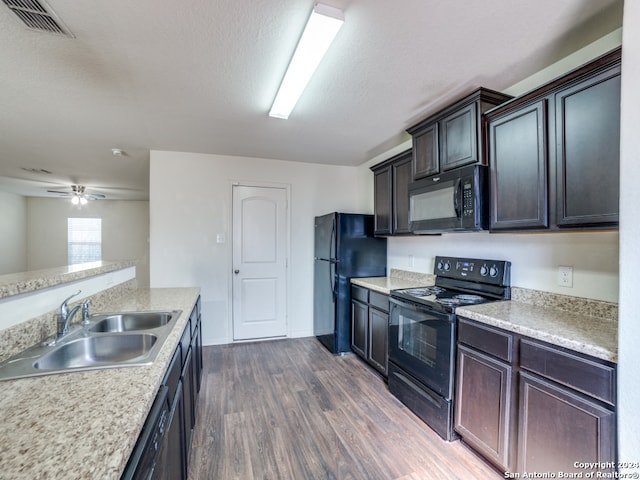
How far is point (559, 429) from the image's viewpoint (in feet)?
4.51

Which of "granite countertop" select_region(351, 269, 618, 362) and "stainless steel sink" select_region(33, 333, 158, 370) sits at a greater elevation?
"granite countertop" select_region(351, 269, 618, 362)

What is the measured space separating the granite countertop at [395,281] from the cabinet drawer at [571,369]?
124cm

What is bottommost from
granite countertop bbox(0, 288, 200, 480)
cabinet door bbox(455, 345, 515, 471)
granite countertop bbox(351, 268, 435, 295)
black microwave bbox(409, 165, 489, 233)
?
cabinet door bbox(455, 345, 515, 471)

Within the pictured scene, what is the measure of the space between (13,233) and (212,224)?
563 centimetres

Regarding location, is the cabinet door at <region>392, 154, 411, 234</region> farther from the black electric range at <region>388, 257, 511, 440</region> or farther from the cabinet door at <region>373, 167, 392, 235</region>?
the black electric range at <region>388, 257, 511, 440</region>

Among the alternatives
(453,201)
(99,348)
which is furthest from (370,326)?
(99,348)

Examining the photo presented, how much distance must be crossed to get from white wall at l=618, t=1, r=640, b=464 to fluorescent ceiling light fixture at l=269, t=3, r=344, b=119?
118 centimetres

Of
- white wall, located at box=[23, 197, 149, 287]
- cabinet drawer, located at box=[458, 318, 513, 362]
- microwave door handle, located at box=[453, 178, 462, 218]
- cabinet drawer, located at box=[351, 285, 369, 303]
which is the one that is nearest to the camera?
cabinet drawer, located at box=[458, 318, 513, 362]

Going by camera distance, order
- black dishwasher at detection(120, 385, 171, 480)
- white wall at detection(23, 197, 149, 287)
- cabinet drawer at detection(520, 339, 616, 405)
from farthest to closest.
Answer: white wall at detection(23, 197, 149, 287), cabinet drawer at detection(520, 339, 616, 405), black dishwasher at detection(120, 385, 171, 480)

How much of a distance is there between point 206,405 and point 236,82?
247cm

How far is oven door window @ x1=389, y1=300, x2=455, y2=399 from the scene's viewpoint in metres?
1.97

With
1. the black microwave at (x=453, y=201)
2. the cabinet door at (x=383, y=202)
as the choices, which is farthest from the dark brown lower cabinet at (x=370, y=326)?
the black microwave at (x=453, y=201)

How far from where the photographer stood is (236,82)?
2.04 m

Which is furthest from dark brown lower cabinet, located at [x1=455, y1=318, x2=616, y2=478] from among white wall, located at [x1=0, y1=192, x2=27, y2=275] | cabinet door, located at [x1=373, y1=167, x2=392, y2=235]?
white wall, located at [x1=0, y1=192, x2=27, y2=275]
